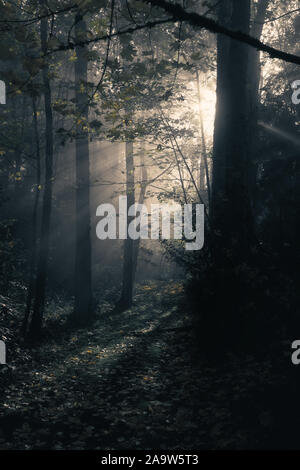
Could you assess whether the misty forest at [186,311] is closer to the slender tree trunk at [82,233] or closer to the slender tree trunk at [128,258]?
the slender tree trunk at [82,233]

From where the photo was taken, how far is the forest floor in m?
4.84

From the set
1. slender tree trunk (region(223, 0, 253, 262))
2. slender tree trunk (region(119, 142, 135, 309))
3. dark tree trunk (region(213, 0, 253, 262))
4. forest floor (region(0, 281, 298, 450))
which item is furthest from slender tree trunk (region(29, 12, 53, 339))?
slender tree trunk (region(119, 142, 135, 309))

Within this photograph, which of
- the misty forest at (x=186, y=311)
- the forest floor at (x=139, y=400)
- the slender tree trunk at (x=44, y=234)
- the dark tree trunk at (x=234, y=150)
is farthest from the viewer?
the slender tree trunk at (x=44, y=234)

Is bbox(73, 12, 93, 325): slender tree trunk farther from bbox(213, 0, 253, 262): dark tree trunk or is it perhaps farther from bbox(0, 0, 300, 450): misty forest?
bbox(213, 0, 253, 262): dark tree trunk

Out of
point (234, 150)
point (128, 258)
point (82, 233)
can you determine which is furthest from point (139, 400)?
point (128, 258)

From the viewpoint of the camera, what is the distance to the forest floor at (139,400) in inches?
191

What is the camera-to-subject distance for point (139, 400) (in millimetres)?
6066

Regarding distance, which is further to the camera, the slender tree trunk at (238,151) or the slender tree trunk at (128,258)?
the slender tree trunk at (128,258)

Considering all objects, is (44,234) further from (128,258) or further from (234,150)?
(128,258)

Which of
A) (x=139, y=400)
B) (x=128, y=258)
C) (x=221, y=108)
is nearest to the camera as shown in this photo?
(x=139, y=400)

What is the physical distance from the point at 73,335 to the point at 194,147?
1178cm

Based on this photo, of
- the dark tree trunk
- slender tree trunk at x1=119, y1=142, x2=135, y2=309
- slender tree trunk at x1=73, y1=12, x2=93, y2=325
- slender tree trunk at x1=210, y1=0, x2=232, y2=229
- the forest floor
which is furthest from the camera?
slender tree trunk at x1=119, y1=142, x2=135, y2=309

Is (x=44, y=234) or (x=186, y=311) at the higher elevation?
(x=44, y=234)

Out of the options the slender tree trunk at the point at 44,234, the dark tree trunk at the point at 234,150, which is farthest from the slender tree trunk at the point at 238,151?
the slender tree trunk at the point at 44,234
